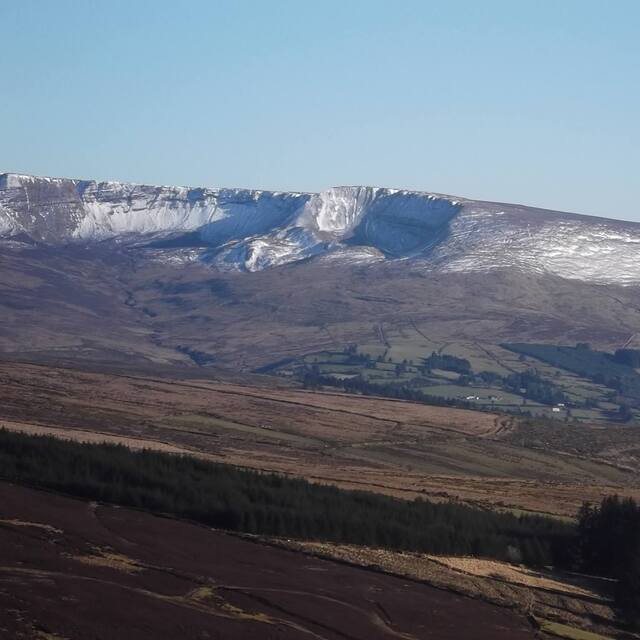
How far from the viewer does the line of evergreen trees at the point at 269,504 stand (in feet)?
150

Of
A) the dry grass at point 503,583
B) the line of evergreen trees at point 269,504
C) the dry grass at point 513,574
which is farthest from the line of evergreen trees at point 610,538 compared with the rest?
the dry grass at point 513,574

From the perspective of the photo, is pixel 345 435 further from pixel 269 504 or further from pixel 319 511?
pixel 319 511

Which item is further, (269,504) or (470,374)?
(470,374)

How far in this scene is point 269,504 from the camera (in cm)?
4834

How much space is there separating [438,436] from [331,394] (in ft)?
72.1

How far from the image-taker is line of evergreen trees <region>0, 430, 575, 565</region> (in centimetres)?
4581

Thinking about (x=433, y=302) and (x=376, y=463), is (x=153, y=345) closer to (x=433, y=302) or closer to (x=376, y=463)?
(x=433, y=302)

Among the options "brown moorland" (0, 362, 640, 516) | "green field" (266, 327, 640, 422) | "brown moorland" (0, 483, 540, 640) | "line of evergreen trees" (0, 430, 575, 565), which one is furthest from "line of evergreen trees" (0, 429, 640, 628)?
"green field" (266, 327, 640, 422)

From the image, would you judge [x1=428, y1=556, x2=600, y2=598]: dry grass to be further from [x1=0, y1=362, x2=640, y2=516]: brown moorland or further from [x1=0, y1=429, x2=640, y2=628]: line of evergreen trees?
[x1=0, y1=362, x2=640, y2=516]: brown moorland

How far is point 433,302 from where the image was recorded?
189m

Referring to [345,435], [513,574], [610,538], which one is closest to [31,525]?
[513,574]

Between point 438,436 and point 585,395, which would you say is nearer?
point 438,436

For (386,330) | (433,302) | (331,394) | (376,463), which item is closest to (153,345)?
(386,330)

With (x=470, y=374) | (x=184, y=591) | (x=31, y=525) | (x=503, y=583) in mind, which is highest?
(x=184, y=591)
